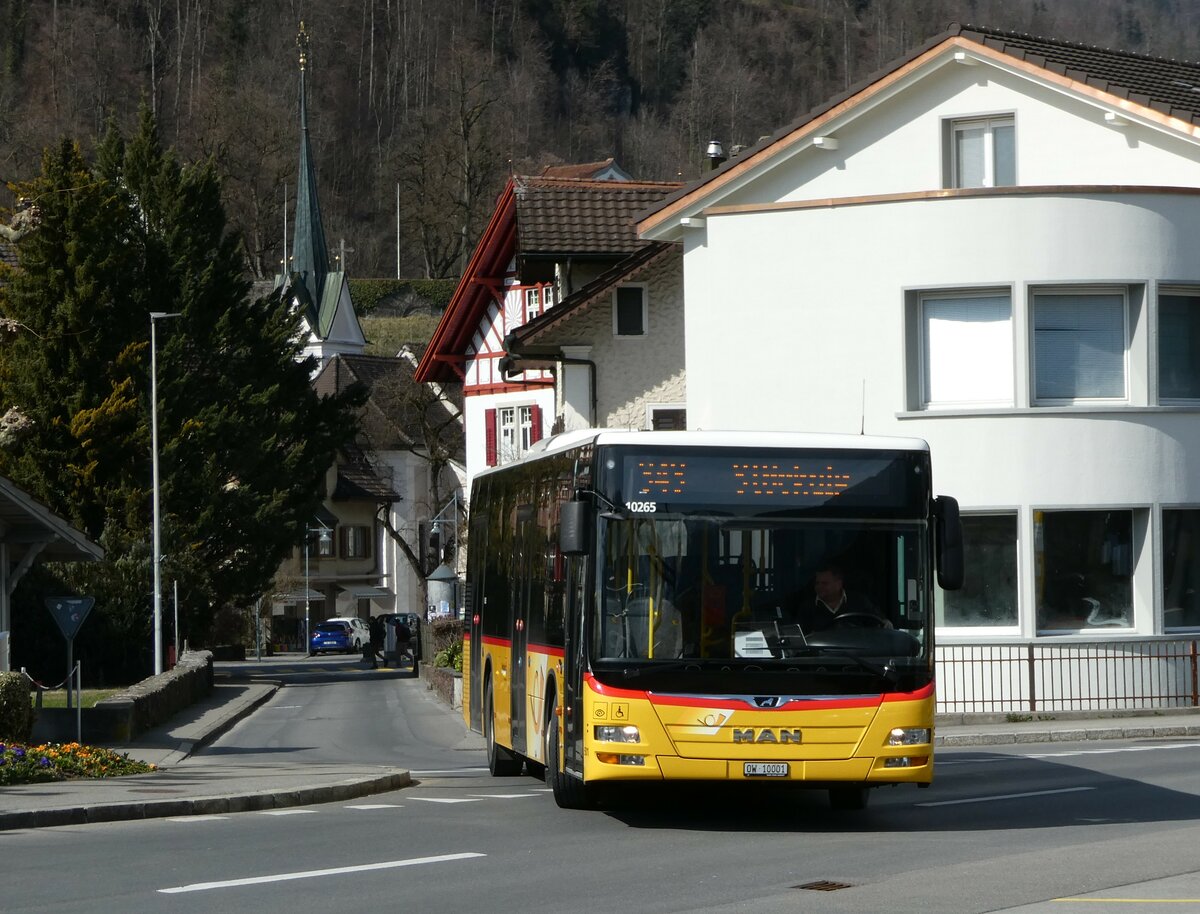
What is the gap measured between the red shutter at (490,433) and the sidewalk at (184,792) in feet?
94.0

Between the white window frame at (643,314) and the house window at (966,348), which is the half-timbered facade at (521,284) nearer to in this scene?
the white window frame at (643,314)

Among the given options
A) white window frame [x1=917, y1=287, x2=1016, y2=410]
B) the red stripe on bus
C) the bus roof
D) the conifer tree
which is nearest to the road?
the red stripe on bus

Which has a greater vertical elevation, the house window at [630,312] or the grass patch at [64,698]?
the house window at [630,312]

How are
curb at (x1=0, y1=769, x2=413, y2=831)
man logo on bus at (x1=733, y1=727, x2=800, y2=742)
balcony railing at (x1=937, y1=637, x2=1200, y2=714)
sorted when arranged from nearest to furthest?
1. man logo on bus at (x1=733, y1=727, x2=800, y2=742)
2. curb at (x1=0, y1=769, x2=413, y2=831)
3. balcony railing at (x1=937, y1=637, x2=1200, y2=714)

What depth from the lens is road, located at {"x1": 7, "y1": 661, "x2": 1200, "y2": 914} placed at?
416 inches

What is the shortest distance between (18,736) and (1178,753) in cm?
1199

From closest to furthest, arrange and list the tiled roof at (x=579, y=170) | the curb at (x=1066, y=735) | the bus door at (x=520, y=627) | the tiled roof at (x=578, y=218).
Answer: the bus door at (x=520, y=627)
the curb at (x=1066, y=735)
the tiled roof at (x=578, y=218)
the tiled roof at (x=579, y=170)

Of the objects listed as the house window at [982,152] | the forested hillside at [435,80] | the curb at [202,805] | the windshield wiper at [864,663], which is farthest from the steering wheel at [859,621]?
the forested hillside at [435,80]

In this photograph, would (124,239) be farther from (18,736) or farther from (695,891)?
(695,891)

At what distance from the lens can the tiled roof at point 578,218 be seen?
4147 cm

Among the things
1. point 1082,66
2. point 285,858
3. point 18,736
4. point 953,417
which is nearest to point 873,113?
point 1082,66

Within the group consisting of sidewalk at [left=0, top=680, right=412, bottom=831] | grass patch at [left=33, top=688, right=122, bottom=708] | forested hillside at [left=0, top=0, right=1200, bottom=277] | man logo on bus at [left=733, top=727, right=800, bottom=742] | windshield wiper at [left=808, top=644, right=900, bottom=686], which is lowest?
grass patch at [left=33, top=688, right=122, bottom=708]

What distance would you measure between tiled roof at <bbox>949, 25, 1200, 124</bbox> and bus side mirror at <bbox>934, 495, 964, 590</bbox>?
15.8 meters

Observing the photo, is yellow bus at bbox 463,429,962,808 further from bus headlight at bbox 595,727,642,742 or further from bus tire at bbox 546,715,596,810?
bus tire at bbox 546,715,596,810
